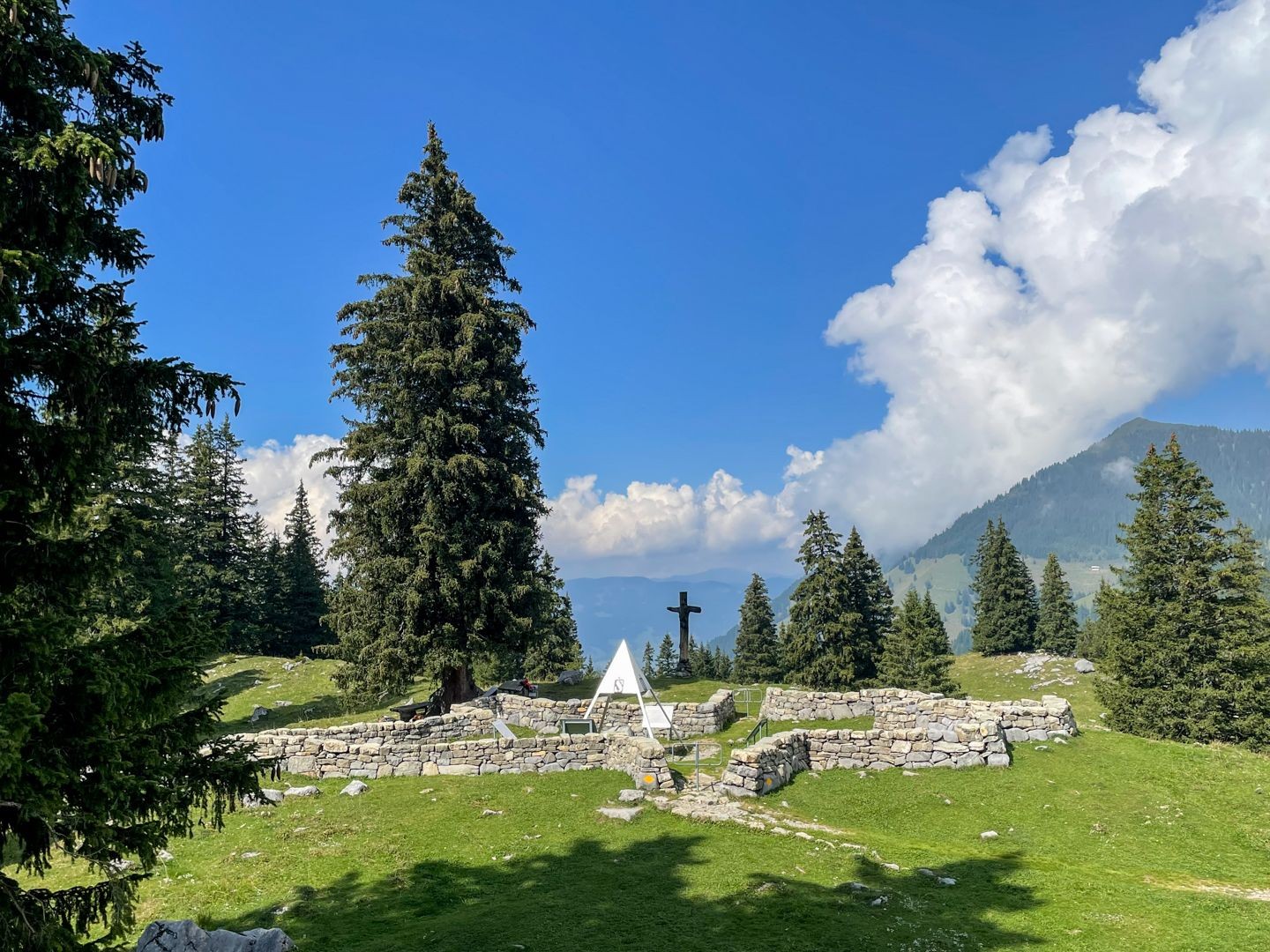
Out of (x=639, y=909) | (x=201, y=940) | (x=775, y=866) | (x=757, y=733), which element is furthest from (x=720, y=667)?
(x=201, y=940)

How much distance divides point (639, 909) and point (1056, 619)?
256ft

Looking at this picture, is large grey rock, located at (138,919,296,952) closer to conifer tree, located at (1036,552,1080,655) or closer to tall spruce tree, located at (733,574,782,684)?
tall spruce tree, located at (733,574,782,684)

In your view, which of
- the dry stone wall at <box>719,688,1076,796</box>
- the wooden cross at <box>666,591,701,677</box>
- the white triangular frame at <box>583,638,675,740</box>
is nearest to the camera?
the dry stone wall at <box>719,688,1076,796</box>

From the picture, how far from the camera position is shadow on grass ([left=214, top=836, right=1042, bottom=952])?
32.1ft

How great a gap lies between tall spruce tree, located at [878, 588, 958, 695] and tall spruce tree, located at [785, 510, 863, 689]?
3893 millimetres

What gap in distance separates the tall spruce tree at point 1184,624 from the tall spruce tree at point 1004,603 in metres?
36.1

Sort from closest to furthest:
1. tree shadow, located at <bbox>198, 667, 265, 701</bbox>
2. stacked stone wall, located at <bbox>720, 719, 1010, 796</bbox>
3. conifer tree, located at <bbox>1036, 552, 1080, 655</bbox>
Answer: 1. stacked stone wall, located at <bbox>720, 719, 1010, 796</bbox>
2. tree shadow, located at <bbox>198, 667, 265, 701</bbox>
3. conifer tree, located at <bbox>1036, 552, 1080, 655</bbox>

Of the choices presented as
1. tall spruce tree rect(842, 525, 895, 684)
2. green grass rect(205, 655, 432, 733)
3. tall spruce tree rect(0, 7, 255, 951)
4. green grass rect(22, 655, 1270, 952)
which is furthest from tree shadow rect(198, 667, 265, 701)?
tall spruce tree rect(842, 525, 895, 684)

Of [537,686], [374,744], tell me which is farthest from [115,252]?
[537,686]

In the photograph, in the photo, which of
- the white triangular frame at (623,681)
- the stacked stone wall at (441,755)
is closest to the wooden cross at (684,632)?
the white triangular frame at (623,681)

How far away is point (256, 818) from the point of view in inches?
616

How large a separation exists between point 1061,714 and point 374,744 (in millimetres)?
21020

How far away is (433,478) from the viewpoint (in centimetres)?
2623

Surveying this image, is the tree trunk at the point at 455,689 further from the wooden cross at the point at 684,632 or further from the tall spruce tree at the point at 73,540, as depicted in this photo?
the tall spruce tree at the point at 73,540
